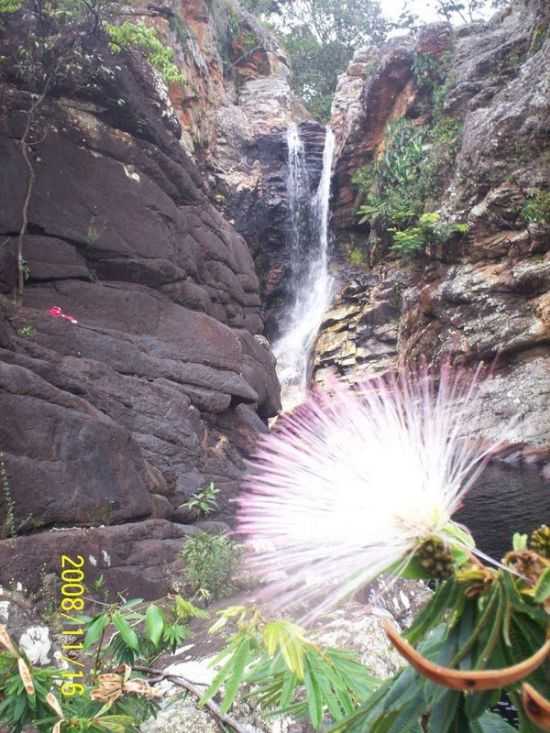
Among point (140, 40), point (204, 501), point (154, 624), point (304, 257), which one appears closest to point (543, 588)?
point (154, 624)

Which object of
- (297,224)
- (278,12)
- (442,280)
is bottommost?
(442,280)

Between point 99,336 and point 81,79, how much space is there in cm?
514

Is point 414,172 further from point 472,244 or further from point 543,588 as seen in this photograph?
point 543,588

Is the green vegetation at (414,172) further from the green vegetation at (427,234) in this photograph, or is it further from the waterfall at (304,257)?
the waterfall at (304,257)

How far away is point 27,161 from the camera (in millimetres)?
8680

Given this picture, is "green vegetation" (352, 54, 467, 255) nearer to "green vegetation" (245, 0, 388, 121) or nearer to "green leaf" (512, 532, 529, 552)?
"green vegetation" (245, 0, 388, 121)

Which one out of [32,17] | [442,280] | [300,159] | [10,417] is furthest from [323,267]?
[10,417]

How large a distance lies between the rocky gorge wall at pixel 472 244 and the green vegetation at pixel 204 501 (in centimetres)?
683

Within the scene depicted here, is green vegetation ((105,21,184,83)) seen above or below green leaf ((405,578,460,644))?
above

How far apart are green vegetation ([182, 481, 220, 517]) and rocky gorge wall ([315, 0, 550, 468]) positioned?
6835 mm

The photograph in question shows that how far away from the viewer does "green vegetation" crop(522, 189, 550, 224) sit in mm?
15609

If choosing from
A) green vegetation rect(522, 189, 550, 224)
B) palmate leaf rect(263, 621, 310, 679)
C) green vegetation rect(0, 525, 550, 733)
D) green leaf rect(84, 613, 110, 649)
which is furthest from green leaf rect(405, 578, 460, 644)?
green vegetation rect(522, 189, 550, 224)

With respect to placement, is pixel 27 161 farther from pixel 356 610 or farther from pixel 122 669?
pixel 122 669

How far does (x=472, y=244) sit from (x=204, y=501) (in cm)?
1333
